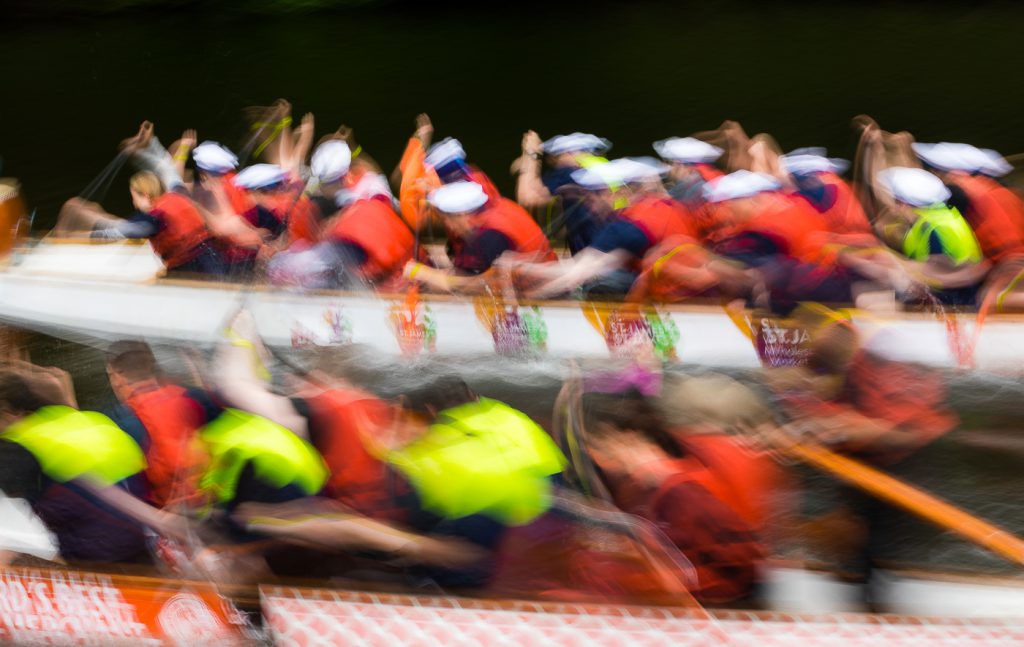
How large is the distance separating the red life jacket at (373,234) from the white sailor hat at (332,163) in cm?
47

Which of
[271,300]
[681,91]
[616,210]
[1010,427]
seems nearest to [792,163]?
[616,210]

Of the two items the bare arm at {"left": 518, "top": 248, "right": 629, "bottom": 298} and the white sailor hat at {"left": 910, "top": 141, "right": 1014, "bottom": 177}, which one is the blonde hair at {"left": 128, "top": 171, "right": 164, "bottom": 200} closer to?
the bare arm at {"left": 518, "top": 248, "right": 629, "bottom": 298}

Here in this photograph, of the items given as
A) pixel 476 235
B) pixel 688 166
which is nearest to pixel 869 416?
pixel 476 235

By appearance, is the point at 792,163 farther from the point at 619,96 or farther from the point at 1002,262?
the point at 619,96

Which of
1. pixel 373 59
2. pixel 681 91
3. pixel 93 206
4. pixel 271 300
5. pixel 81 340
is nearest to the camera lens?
pixel 271 300

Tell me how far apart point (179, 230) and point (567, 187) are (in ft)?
6.42

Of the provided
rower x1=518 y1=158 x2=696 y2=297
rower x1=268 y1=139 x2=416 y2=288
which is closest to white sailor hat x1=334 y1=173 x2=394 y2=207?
rower x1=268 y1=139 x2=416 y2=288

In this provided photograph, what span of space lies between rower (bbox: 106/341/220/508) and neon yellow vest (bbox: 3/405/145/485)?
0.08 m

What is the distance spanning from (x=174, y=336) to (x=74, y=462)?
2.71 meters

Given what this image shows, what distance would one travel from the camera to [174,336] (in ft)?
19.3

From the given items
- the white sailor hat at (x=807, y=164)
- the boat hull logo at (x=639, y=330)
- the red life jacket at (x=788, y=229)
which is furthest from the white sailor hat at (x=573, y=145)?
the red life jacket at (x=788, y=229)

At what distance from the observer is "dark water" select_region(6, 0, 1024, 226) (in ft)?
36.6

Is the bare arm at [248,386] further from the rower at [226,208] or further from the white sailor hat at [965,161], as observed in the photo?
the white sailor hat at [965,161]

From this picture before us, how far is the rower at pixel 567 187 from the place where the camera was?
221 inches
